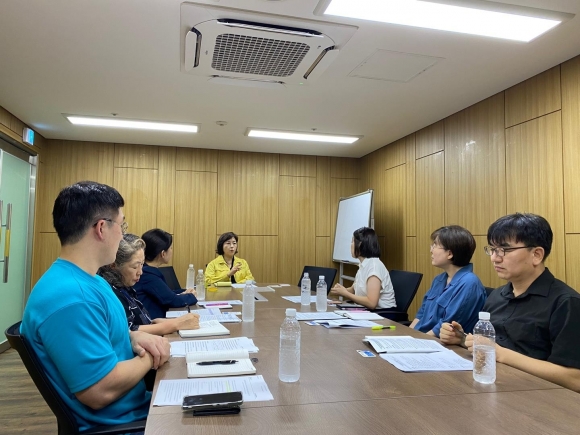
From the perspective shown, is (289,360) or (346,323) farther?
(346,323)

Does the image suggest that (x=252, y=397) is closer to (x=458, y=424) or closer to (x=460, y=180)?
(x=458, y=424)

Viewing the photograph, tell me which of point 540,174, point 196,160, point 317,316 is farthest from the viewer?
point 196,160

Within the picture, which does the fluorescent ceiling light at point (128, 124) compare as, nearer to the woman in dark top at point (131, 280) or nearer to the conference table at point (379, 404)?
the woman in dark top at point (131, 280)

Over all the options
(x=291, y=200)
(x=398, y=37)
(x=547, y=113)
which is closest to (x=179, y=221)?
(x=291, y=200)

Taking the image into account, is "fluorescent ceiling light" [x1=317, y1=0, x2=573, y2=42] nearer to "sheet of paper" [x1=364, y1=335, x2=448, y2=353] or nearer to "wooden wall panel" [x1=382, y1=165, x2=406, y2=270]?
"sheet of paper" [x1=364, y1=335, x2=448, y2=353]

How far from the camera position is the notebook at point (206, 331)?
6.75 ft

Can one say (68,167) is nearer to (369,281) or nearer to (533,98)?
(369,281)

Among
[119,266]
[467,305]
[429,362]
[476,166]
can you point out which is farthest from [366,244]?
[119,266]

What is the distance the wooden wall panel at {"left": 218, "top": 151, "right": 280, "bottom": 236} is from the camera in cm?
648

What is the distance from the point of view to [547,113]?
3391 mm

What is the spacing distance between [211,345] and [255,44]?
2.00 meters

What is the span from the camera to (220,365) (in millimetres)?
1525

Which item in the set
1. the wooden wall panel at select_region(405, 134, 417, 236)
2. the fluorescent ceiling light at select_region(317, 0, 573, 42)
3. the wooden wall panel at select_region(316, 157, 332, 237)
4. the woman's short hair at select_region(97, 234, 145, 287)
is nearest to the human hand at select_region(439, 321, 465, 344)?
the woman's short hair at select_region(97, 234, 145, 287)

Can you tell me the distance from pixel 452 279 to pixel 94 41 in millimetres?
2920
